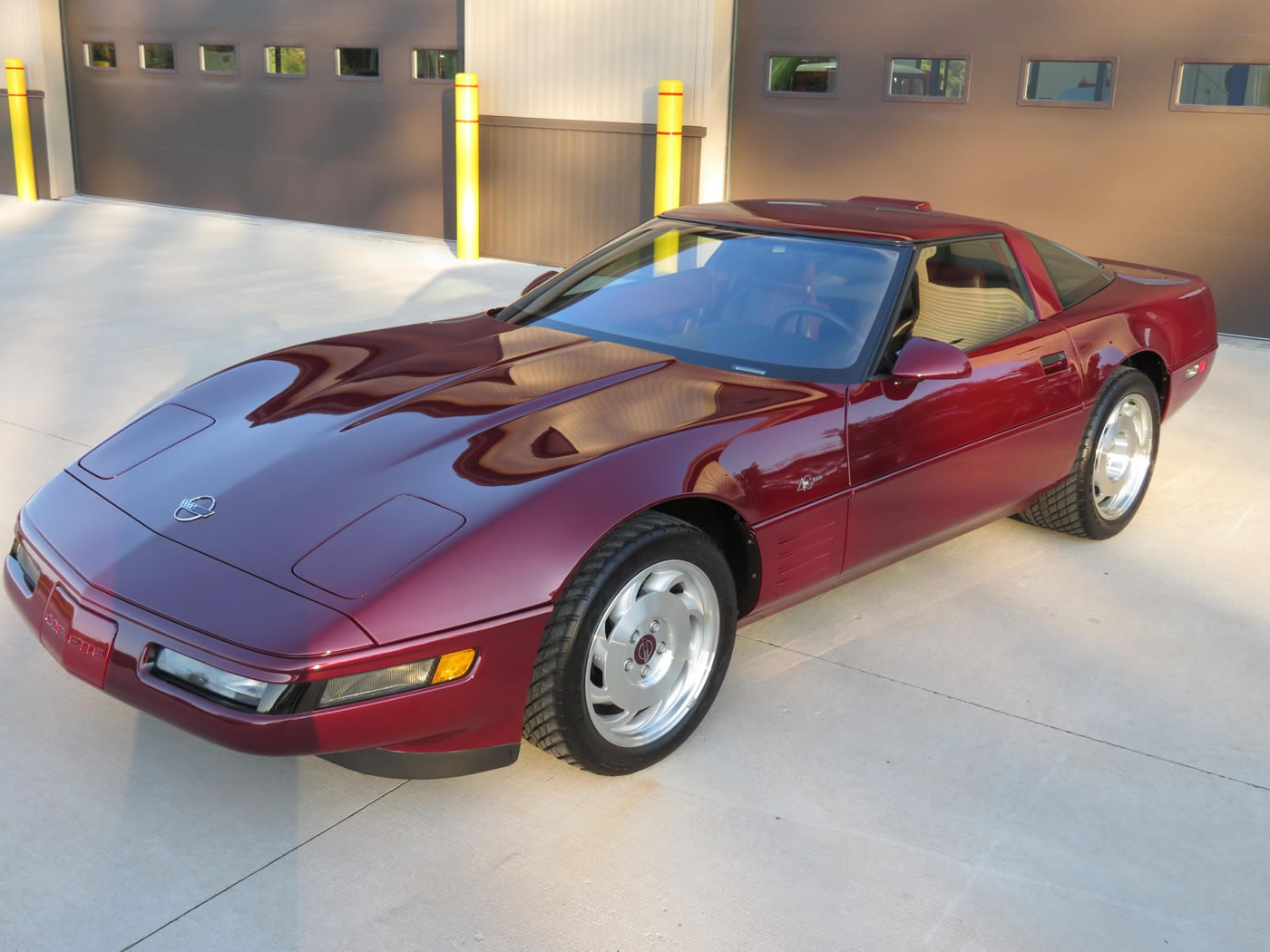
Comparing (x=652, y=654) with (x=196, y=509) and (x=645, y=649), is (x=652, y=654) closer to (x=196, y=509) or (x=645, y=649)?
(x=645, y=649)

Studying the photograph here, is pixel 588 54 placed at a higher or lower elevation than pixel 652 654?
higher

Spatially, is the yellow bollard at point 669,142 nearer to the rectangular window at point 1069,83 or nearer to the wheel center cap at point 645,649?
the rectangular window at point 1069,83

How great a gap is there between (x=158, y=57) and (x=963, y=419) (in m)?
14.4

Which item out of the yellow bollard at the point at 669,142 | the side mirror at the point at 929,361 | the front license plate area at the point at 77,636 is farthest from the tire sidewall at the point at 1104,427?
the yellow bollard at the point at 669,142

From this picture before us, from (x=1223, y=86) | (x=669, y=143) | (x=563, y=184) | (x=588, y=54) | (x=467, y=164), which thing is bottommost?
(x=563, y=184)

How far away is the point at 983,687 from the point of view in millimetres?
3623

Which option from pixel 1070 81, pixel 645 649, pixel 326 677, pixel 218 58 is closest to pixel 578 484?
pixel 645 649

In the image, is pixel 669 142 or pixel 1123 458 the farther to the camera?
pixel 669 142

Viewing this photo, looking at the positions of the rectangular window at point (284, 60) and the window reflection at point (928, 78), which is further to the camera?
the rectangular window at point (284, 60)

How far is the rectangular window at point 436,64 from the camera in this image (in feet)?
41.1

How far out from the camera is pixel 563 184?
11.5 metres

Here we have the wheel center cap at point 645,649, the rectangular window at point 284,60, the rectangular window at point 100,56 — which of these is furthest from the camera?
the rectangular window at point 100,56

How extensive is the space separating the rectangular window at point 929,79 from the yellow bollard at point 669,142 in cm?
171

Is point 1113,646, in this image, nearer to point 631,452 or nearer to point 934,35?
point 631,452
